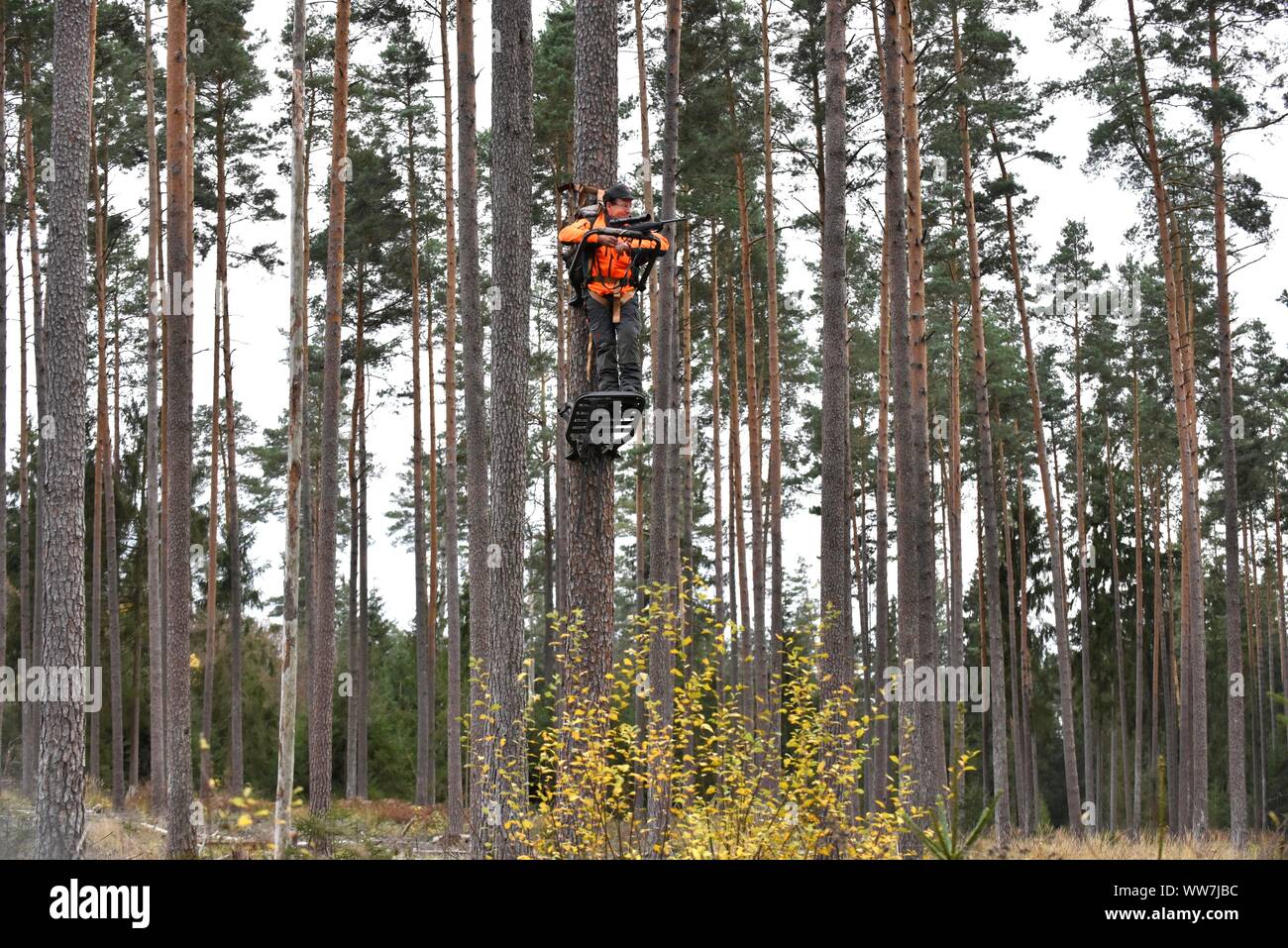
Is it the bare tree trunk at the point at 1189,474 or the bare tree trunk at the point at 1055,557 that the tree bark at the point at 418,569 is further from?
the bare tree trunk at the point at 1189,474

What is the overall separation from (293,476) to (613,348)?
5369 mm

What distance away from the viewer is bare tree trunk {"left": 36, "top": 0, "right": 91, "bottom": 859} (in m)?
10.3

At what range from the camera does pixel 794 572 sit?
51594 millimetres

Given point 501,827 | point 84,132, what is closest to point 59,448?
point 84,132

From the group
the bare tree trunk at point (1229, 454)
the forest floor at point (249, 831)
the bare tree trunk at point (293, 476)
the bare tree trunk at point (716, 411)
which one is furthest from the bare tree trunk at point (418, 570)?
the bare tree trunk at point (1229, 454)

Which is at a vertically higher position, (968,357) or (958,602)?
(968,357)

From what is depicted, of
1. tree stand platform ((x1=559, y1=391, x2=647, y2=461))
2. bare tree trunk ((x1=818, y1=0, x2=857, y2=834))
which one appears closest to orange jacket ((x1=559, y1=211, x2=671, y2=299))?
tree stand platform ((x1=559, y1=391, x2=647, y2=461))

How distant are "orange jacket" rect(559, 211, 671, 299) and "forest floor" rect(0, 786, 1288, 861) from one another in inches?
231

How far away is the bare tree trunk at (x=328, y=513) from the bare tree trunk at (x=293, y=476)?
9.08ft

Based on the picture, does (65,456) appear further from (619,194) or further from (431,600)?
(431,600)

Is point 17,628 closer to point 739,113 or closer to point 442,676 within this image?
point 442,676

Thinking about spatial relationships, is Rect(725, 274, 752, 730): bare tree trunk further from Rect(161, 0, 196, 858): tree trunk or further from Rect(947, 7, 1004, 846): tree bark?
Rect(161, 0, 196, 858): tree trunk

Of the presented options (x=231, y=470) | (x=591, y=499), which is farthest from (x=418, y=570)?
(x=591, y=499)
